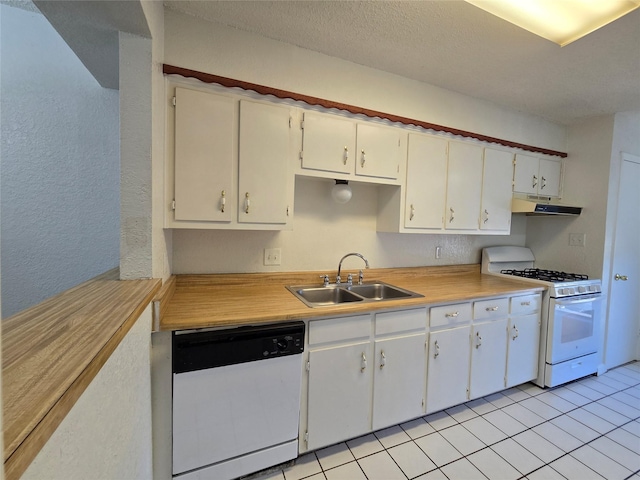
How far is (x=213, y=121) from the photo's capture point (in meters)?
1.61

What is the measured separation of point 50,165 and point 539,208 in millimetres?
3647

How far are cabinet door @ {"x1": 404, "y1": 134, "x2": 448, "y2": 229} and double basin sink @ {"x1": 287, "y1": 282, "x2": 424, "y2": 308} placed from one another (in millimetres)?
524

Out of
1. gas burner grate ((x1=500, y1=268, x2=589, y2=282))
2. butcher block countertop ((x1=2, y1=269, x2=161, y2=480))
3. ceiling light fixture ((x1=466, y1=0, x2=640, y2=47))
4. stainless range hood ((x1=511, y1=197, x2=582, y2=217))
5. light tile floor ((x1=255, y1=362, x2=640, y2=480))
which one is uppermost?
ceiling light fixture ((x1=466, y1=0, x2=640, y2=47))

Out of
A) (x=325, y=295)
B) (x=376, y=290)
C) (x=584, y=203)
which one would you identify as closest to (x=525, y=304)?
(x=376, y=290)

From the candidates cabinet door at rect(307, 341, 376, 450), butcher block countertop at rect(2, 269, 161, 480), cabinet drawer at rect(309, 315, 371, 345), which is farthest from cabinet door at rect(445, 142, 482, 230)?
butcher block countertop at rect(2, 269, 161, 480)

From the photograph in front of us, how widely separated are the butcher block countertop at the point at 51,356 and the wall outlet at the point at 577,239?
3.67 meters

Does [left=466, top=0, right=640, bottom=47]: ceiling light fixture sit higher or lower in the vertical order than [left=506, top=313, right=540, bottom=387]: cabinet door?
higher

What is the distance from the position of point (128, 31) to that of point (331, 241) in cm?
165

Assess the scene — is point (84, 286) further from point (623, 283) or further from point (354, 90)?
point (623, 283)

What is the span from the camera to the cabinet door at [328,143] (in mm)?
1838

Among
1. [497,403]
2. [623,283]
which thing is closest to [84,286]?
[497,403]

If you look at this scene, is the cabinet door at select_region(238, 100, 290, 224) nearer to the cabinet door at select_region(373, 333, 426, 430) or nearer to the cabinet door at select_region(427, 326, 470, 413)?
the cabinet door at select_region(373, 333, 426, 430)

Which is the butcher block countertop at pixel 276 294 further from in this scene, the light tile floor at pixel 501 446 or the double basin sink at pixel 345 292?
the light tile floor at pixel 501 446

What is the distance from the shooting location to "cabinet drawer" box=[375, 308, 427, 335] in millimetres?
1752
